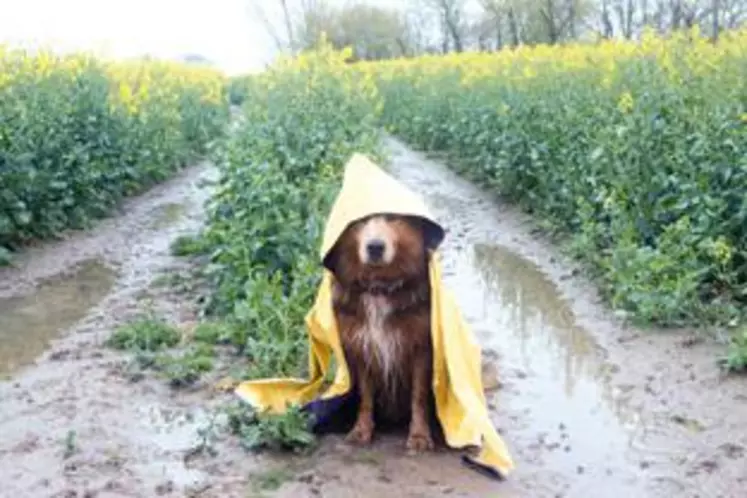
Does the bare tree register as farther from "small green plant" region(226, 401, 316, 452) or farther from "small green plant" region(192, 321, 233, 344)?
"small green plant" region(226, 401, 316, 452)

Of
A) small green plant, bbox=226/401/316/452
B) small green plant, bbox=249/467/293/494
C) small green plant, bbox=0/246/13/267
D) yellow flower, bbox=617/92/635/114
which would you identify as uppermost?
yellow flower, bbox=617/92/635/114

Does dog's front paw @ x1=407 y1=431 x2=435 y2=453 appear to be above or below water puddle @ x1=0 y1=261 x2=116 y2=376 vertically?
below

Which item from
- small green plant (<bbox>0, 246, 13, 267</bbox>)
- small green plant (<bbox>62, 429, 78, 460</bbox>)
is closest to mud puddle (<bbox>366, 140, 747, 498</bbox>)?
small green plant (<bbox>62, 429, 78, 460</bbox>)

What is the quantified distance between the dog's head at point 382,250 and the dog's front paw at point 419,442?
799mm

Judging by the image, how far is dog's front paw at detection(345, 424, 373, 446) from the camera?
5.22 meters

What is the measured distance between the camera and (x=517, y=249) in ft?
35.8

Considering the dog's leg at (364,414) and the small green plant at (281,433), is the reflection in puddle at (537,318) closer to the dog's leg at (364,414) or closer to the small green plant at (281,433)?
the dog's leg at (364,414)

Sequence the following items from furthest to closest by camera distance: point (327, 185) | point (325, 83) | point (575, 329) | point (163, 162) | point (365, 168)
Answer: point (163, 162) → point (325, 83) → point (327, 185) → point (575, 329) → point (365, 168)

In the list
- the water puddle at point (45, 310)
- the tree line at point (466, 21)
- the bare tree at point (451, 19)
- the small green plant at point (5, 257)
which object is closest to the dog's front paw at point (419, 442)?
the water puddle at point (45, 310)

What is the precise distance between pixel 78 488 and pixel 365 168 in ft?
6.64

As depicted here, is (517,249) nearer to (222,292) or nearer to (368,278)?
(222,292)

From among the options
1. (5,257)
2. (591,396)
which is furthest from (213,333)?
(5,257)

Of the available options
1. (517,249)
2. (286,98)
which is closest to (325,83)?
(286,98)

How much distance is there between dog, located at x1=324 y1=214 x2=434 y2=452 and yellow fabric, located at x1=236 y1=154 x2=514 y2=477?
0.19ft
